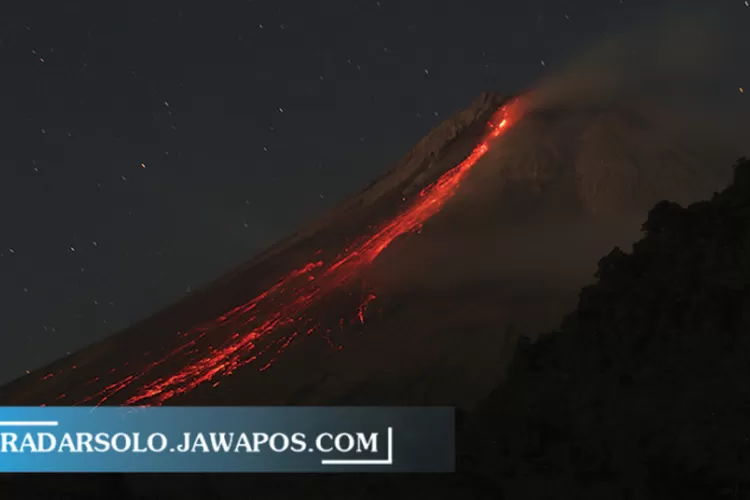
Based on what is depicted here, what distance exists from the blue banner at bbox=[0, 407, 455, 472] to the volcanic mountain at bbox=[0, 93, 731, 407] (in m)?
0.92

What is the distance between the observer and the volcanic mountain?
92.9 feet

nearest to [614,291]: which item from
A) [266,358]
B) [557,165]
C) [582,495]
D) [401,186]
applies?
[582,495]

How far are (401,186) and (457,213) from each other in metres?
4.13

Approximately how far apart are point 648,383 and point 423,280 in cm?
2467

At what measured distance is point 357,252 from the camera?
3547 centimetres

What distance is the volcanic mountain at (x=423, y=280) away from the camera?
1115 inches

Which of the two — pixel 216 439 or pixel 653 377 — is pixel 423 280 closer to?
pixel 216 439

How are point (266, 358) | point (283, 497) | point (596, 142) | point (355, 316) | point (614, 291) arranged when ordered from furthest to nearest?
point (596, 142), point (266, 358), point (355, 316), point (283, 497), point (614, 291)

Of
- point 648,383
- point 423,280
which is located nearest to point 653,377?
point 648,383

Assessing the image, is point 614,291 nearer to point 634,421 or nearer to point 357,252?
point 634,421

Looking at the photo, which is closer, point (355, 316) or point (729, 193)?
point (729, 193)

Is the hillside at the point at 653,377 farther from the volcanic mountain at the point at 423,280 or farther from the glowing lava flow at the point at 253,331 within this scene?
the glowing lava flow at the point at 253,331

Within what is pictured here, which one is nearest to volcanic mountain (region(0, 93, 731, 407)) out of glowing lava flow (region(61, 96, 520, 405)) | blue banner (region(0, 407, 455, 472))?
glowing lava flow (region(61, 96, 520, 405))

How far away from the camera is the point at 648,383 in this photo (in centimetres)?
898
